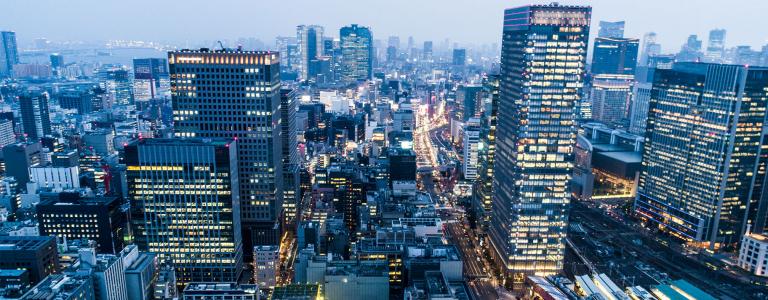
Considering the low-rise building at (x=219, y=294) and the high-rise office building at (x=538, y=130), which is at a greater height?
the high-rise office building at (x=538, y=130)

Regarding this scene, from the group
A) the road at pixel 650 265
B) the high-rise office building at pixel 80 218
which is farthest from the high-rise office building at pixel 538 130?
the high-rise office building at pixel 80 218

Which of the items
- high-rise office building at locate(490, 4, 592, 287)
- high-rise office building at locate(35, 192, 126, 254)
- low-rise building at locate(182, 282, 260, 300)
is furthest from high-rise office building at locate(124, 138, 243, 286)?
high-rise office building at locate(490, 4, 592, 287)

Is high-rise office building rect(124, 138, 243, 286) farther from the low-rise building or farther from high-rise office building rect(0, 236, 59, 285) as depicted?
the low-rise building

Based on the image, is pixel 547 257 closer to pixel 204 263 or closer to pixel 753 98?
pixel 753 98

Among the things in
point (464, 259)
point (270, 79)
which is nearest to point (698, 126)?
point (464, 259)

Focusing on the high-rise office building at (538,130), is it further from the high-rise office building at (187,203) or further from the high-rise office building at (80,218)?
the high-rise office building at (80,218)
